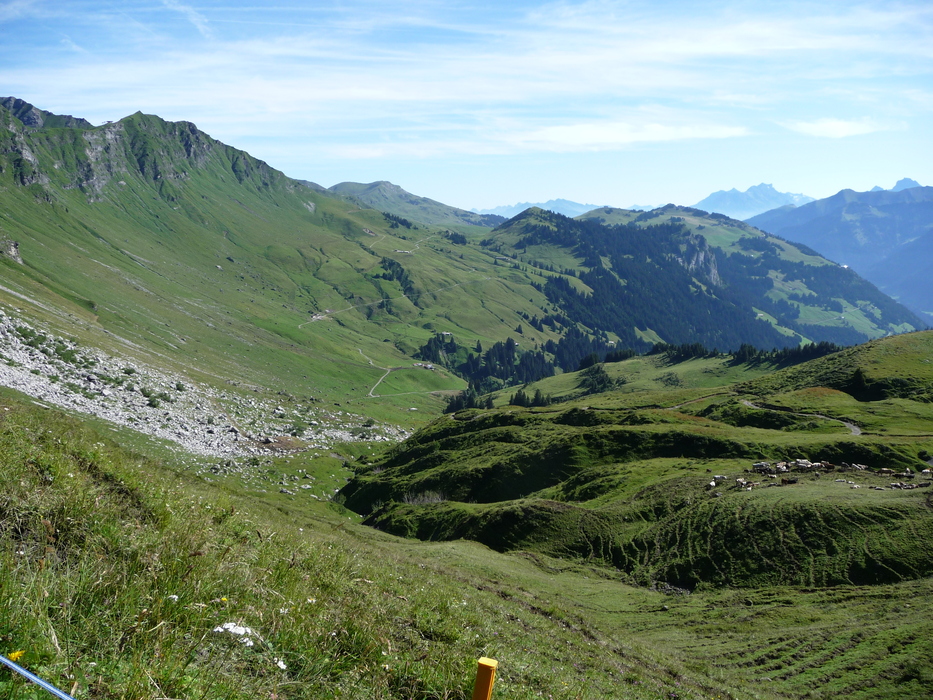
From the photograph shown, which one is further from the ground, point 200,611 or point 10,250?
point 10,250

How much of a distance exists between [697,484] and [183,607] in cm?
6000

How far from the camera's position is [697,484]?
58375mm

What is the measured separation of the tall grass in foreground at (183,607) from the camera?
4.94 meters

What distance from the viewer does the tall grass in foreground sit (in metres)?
4.94

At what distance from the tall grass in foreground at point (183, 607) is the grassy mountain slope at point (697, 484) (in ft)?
130

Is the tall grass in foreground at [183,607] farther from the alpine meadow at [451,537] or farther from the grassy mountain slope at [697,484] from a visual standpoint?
the grassy mountain slope at [697,484]

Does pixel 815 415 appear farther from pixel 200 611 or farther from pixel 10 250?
pixel 10 250

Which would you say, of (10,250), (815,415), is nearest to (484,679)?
(815,415)

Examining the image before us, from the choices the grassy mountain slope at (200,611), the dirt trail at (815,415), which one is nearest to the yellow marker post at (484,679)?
the grassy mountain slope at (200,611)

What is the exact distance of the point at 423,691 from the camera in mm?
6930

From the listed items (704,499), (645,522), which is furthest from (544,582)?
(704,499)

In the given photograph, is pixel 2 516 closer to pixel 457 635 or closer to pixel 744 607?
pixel 457 635

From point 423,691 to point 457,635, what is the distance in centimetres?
273

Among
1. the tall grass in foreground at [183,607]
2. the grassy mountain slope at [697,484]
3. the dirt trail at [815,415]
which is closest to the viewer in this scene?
the tall grass in foreground at [183,607]
